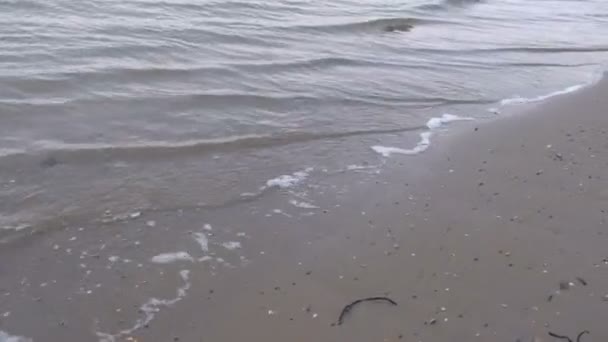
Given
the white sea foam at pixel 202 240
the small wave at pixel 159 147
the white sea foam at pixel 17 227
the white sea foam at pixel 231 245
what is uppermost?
the small wave at pixel 159 147

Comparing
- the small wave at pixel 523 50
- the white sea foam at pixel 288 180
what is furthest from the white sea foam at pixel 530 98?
the white sea foam at pixel 288 180

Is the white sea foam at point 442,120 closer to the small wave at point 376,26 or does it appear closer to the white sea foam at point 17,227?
the white sea foam at point 17,227

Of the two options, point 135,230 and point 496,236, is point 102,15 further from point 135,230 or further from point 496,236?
point 496,236

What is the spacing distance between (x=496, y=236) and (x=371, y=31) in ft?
27.3

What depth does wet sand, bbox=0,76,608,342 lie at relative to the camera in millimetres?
4238

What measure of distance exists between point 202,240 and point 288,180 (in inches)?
51.1

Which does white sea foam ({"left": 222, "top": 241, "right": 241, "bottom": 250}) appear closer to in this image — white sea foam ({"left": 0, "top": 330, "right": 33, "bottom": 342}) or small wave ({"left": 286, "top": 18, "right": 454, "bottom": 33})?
white sea foam ({"left": 0, "top": 330, "right": 33, "bottom": 342})

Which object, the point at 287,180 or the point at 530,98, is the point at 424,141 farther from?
the point at 530,98

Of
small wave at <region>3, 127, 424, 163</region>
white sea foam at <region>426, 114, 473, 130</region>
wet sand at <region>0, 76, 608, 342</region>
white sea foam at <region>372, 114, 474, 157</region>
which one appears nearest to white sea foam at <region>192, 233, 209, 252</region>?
wet sand at <region>0, 76, 608, 342</region>

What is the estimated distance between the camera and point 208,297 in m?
4.50

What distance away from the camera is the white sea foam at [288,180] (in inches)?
242

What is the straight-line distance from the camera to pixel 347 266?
4863 millimetres

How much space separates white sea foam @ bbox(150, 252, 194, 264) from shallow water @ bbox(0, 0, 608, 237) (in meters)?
0.77

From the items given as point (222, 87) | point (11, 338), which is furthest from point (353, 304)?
point (222, 87)
